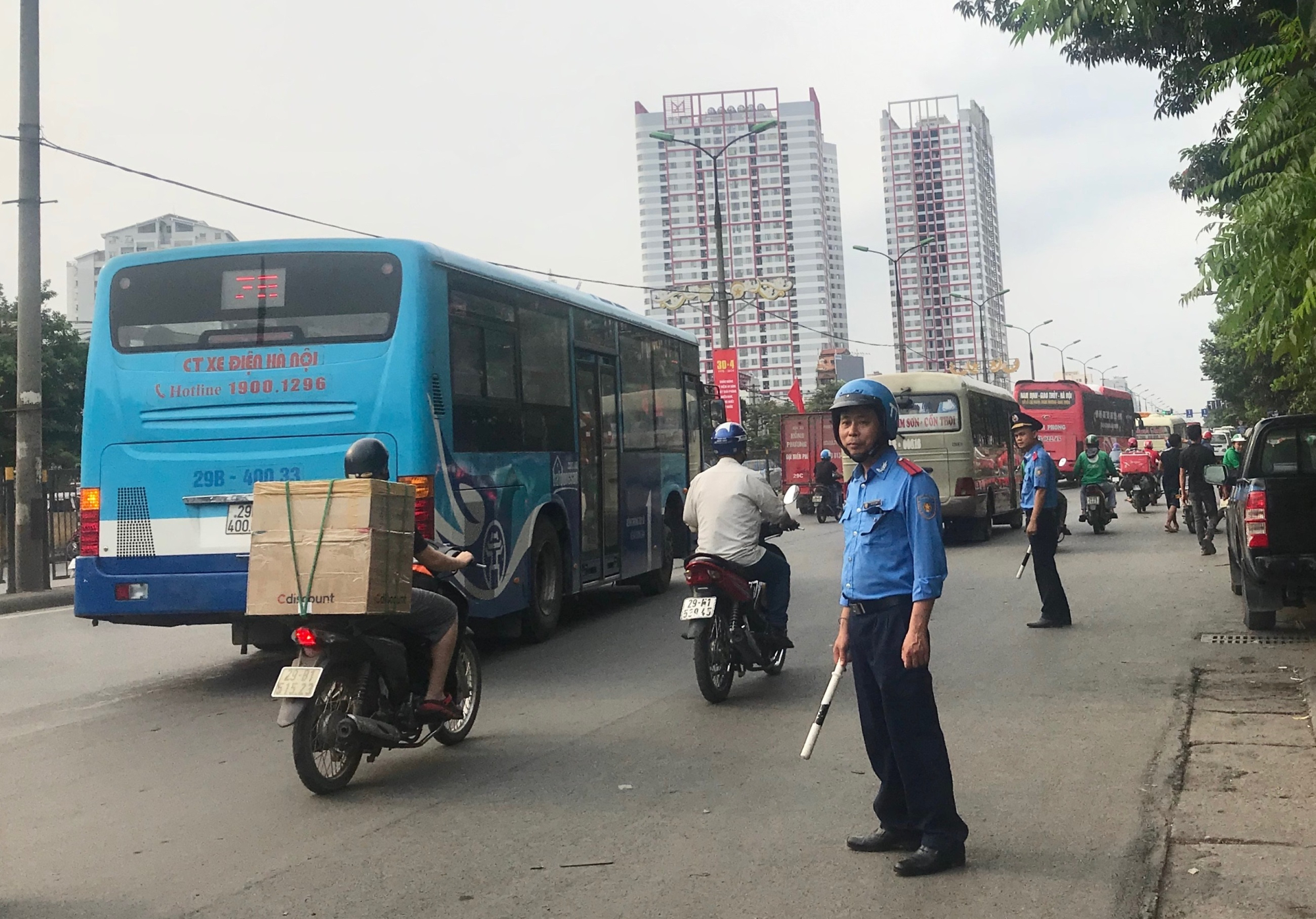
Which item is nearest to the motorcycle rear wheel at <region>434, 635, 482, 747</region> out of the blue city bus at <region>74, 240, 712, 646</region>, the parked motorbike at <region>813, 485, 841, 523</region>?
the blue city bus at <region>74, 240, 712, 646</region>

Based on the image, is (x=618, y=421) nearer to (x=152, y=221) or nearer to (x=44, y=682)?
(x=44, y=682)

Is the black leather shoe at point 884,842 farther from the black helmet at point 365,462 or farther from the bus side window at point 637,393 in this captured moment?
the bus side window at point 637,393

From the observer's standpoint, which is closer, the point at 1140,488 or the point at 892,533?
the point at 892,533

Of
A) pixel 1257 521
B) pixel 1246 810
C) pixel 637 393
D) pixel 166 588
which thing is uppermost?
pixel 637 393

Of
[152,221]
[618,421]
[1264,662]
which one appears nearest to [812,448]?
[618,421]

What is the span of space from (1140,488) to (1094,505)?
804cm

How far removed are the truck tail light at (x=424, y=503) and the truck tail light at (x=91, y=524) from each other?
2.24 metres

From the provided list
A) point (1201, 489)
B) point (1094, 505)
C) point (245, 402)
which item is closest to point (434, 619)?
point (245, 402)

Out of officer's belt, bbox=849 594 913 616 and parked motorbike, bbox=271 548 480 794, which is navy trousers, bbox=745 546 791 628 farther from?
officer's belt, bbox=849 594 913 616

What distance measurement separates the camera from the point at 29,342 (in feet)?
56.9

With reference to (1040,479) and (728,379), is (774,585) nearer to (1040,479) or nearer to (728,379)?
(1040,479)

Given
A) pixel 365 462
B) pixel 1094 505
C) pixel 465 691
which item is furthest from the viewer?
pixel 1094 505

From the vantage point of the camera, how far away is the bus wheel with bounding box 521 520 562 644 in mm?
11422

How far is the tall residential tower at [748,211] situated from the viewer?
13588 centimetres
